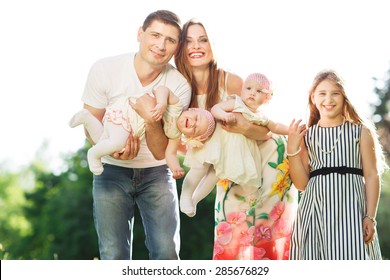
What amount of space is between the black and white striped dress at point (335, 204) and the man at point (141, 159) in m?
0.99

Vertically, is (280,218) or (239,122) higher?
(239,122)

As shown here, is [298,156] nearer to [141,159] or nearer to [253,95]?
[253,95]

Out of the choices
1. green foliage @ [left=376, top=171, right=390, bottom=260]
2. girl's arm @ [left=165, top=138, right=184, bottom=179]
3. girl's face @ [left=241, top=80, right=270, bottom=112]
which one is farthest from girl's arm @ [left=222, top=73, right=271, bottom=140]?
green foliage @ [left=376, top=171, right=390, bottom=260]

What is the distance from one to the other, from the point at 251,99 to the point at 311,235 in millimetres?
1086

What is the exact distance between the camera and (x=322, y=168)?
17.3 ft

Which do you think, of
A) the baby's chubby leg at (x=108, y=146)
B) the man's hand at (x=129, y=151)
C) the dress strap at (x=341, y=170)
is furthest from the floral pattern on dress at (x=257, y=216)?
the baby's chubby leg at (x=108, y=146)

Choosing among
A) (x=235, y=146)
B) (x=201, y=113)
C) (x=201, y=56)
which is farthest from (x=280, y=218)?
(x=201, y=56)

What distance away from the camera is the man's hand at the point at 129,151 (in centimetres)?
528

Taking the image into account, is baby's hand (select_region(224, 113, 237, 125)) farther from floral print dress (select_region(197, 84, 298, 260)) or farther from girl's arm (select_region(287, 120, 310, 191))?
girl's arm (select_region(287, 120, 310, 191))

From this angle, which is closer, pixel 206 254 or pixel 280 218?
pixel 280 218

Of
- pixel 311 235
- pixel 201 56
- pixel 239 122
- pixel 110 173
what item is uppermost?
pixel 201 56

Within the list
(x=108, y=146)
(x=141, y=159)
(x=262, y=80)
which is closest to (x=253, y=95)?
(x=262, y=80)

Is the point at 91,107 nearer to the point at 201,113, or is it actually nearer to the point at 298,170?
the point at 201,113

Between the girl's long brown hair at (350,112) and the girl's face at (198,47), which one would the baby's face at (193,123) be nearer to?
the girl's face at (198,47)
